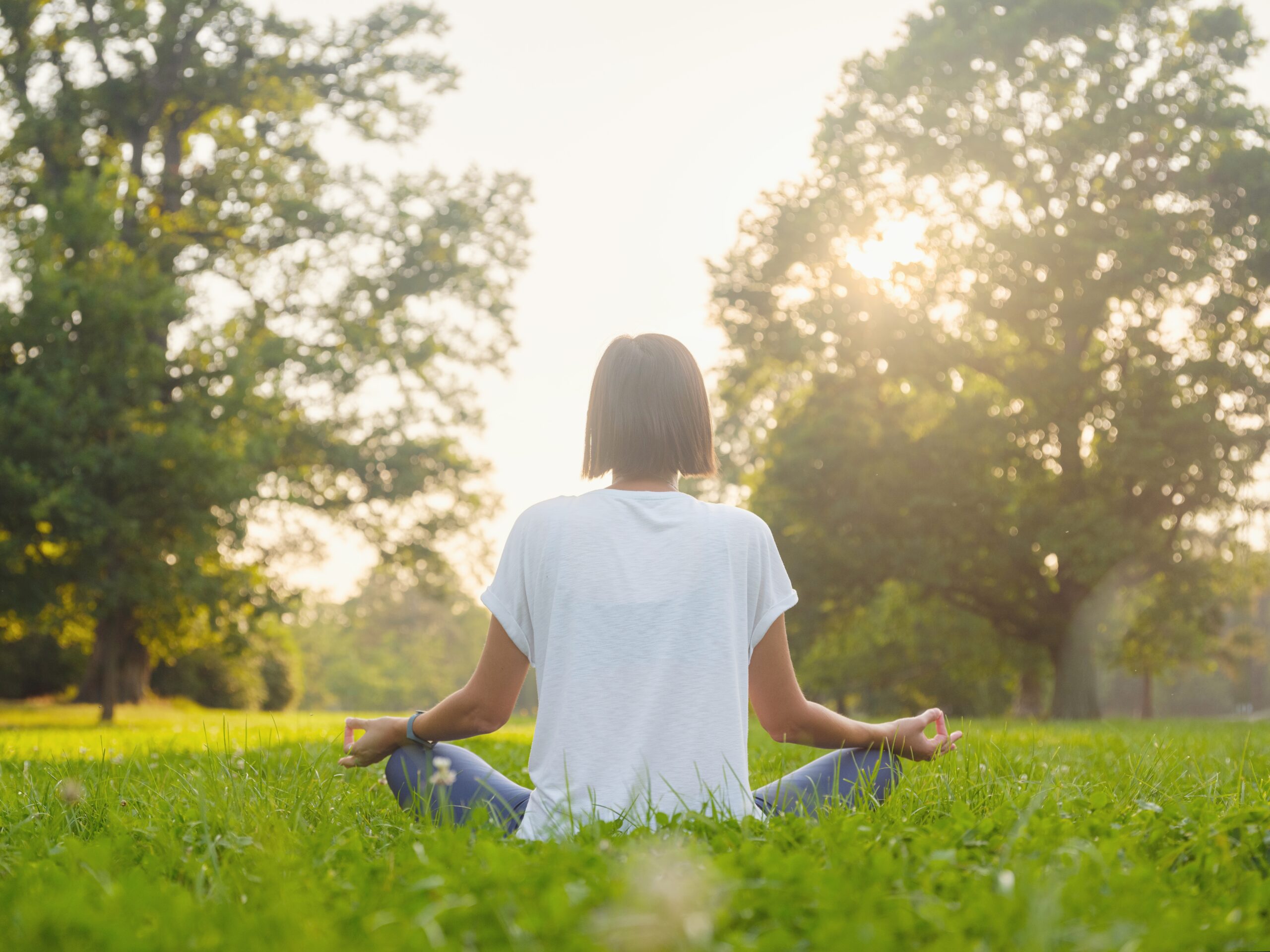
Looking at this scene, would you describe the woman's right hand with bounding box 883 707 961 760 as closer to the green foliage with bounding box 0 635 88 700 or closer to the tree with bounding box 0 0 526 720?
→ the tree with bounding box 0 0 526 720

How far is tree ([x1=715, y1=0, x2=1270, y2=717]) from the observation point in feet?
58.4

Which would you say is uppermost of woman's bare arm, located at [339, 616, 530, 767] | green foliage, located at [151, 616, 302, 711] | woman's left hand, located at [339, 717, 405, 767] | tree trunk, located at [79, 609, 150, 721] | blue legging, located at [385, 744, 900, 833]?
woman's bare arm, located at [339, 616, 530, 767]

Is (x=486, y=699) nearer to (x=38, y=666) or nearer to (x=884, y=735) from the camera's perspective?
(x=884, y=735)

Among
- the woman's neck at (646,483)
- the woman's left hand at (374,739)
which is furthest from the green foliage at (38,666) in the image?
the woman's neck at (646,483)

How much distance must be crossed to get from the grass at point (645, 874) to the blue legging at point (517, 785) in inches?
3.9

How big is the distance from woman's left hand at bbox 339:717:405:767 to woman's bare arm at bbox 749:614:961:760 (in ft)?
3.51

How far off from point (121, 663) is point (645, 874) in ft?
71.8

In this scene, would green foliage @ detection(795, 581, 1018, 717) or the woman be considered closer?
the woman

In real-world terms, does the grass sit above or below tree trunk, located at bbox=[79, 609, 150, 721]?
above

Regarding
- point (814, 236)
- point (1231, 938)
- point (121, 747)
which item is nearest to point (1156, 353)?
point (814, 236)

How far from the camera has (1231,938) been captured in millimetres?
1778

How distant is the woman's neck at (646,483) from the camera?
282 cm

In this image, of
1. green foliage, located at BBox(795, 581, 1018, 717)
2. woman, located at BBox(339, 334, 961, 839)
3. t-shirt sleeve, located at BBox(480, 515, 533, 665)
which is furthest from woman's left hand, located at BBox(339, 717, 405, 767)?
green foliage, located at BBox(795, 581, 1018, 717)

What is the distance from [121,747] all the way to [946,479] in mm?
14990
